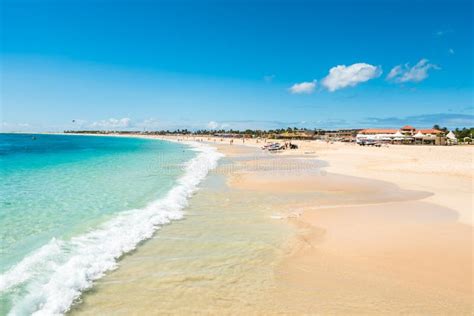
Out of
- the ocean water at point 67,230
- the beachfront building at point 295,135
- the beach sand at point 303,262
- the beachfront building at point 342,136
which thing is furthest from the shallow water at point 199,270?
the beachfront building at point 342,136

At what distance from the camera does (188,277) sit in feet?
21.6

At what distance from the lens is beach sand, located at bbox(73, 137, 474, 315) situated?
18.2ft

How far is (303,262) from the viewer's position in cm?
732

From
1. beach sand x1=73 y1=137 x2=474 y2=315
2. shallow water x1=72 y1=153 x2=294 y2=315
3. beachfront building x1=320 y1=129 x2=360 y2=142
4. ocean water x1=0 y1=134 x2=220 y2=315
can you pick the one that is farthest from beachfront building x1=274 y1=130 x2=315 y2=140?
shallow water x1=72 y1=153 x2=294 y2=315

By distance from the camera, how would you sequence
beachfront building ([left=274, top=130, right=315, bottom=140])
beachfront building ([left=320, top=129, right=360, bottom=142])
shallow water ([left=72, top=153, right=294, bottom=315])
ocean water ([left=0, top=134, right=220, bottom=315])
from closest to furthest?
shallow water ([left=72, top=153, right=294, bottom=315]), ocean water ([left=0, top=134, right=220, bottom=315]), beachfront building ([left=274, top=130, right=315, bottom=140]), beachfront building ([left=320, top=129, right=360, bottom=142])

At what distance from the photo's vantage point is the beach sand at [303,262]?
555 centimetres

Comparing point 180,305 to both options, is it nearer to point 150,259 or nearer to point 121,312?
point 121,312

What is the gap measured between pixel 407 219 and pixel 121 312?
9.06 m

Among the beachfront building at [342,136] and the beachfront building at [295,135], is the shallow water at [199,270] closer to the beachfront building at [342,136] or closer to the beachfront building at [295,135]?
the beachfront building at [295,135]

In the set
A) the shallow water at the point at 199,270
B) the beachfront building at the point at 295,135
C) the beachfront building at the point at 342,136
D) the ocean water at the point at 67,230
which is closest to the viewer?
the shallow water at the point at 199,270

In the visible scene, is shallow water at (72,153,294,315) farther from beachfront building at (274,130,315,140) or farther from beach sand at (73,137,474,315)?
beachfront building at (274,130,315,140)

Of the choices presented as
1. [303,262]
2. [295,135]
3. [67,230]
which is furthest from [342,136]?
[303,262]

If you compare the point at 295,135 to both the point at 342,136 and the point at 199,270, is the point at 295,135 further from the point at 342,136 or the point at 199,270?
the point at 199,270

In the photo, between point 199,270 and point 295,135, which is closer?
point 199,270
